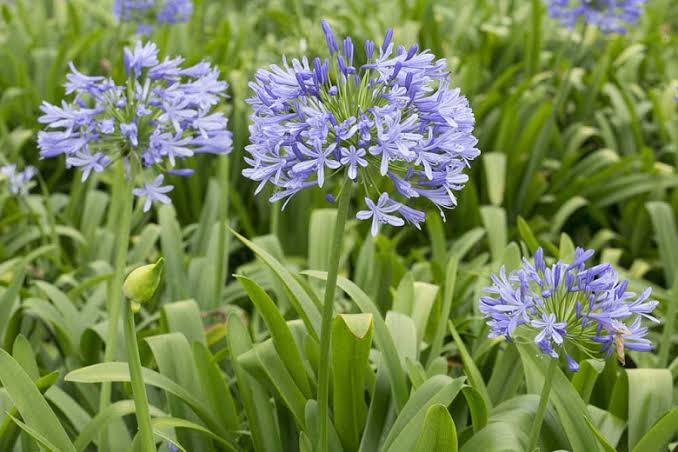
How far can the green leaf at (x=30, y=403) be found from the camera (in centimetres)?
208

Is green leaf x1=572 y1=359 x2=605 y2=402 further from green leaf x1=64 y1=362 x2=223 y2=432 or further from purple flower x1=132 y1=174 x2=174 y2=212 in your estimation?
purple flower x1=132 y1=174 x2=174 y2=212

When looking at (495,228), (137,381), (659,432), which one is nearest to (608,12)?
(495,228)

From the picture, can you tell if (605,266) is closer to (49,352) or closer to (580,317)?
(580,317)

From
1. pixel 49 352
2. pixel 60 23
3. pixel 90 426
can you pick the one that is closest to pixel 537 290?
pixel 90 426

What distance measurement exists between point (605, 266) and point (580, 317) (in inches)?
4.9

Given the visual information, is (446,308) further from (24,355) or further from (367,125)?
(24,355)

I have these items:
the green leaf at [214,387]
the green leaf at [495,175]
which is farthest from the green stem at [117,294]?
the green leaf at [495,175]

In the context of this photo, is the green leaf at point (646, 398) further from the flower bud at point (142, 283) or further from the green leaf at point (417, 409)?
the flower bud at point (142, 283)

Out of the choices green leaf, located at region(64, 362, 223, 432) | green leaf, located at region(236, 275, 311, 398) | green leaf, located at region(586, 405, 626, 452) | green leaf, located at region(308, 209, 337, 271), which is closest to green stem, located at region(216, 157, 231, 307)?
green leaf, located at region(308, 209, 337, 271)

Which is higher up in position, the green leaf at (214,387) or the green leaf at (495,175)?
the green leaf at (495,175)

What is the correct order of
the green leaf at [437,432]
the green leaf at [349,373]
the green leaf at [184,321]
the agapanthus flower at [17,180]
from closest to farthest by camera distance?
the green leaf at [437,432]
the green leaf at [349,373]
the green leaf at [184,321]
the agapanthus flower at [17,180]

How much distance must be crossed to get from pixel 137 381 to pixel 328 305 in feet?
1.43

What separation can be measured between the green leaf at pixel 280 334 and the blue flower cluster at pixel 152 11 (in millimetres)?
3037

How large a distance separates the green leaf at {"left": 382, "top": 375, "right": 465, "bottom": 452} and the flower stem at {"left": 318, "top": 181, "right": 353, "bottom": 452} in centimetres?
19
